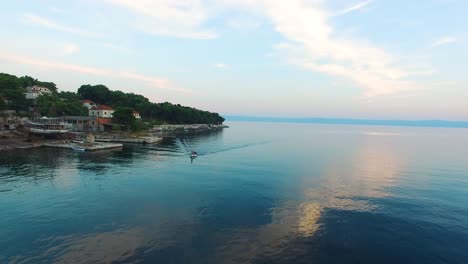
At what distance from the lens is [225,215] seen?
39.9m

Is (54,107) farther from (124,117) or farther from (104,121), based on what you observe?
(124,117)

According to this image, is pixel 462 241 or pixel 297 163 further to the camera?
pixel 297 163

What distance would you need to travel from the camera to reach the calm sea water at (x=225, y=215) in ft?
97.8

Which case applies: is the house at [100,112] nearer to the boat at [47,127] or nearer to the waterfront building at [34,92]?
the waterfront building at [34,92]

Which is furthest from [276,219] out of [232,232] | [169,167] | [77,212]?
[169,167]

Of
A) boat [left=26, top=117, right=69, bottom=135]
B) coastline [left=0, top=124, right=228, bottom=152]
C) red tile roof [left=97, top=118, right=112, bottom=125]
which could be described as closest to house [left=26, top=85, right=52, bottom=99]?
red tile roof [left=97, top=118, right=112, bottom=125]

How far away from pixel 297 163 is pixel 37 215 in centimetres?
6519

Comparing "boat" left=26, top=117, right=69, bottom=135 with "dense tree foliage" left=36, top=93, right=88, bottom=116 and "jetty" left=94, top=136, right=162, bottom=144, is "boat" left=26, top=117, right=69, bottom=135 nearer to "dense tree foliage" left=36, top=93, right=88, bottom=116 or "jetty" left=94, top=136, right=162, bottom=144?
"jetty" left=94, top=136, right=162, bottom=144

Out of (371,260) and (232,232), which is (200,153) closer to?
(232,232)

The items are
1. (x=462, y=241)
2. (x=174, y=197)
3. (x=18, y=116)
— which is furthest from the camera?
(x=18, y=116)

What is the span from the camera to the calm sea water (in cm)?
2980

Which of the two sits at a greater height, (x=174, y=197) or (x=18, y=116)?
(x=18, y=116)

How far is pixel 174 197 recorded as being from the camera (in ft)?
157

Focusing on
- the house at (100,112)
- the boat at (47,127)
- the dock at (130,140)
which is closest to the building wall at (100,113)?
the house at (100,112)
